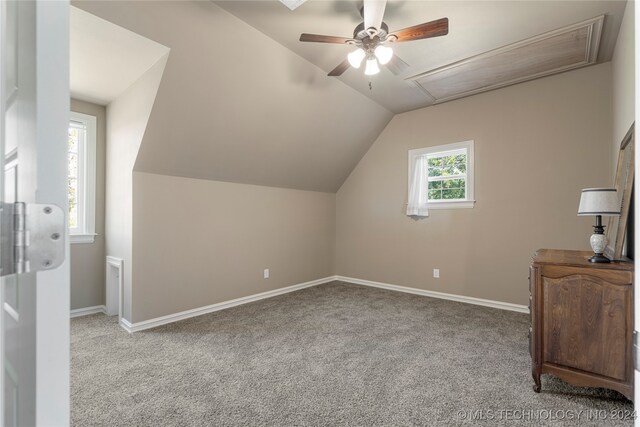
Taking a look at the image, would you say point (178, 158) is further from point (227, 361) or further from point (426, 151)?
point (426, 151)

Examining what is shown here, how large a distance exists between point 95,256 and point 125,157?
1279 millimetres

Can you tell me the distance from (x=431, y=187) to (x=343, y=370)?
292 centimetres

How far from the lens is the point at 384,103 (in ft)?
14.0

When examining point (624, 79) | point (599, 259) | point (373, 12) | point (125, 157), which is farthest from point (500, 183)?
point (125, 157)

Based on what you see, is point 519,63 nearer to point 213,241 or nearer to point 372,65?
point 372,65

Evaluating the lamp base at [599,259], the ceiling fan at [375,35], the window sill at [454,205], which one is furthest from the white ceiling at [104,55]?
the window sill at [454,205]

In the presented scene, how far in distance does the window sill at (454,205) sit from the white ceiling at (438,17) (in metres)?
1.73

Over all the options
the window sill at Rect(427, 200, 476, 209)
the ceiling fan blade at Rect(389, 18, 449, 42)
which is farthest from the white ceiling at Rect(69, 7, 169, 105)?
the window sill at Rect(427, 200, 476, 209)

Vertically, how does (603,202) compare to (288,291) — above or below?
above

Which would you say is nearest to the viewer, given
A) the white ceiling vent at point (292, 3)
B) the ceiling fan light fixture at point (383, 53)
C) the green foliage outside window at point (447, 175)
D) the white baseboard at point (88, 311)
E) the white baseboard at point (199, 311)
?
the white ceiling vent at point (292, 3)

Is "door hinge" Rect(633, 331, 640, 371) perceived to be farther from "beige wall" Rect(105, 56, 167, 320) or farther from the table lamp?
"beige wall" Rect(105, 56, 167, 320)

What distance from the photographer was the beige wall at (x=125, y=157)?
9.36 feet

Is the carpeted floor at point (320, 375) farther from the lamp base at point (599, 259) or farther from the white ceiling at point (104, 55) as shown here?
the white ceiling at point (104, 55)

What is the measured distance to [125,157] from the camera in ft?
10.4
